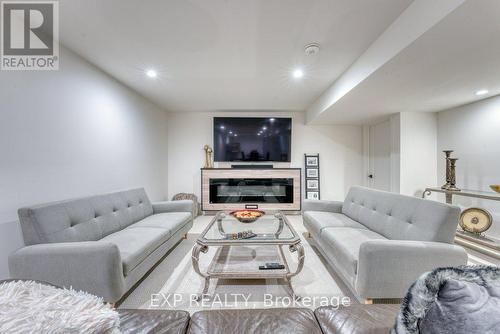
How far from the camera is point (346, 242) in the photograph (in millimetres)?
1814

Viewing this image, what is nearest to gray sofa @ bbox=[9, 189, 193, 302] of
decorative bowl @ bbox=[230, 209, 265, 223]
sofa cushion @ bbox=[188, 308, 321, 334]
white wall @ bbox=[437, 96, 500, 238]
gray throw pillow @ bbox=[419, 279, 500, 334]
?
decorative bowl @ bbox=[230, 209, 265, 223]

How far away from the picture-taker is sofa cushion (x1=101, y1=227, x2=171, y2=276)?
63.2 inches

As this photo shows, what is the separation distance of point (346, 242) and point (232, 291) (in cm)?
112

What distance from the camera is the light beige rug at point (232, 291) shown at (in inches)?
64.4

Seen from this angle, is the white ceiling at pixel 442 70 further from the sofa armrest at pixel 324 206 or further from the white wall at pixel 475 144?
the sofa armrest at pixel 324 206

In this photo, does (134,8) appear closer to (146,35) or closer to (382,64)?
(146,35)

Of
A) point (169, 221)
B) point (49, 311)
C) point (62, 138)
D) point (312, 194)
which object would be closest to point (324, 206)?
point (312, 194)

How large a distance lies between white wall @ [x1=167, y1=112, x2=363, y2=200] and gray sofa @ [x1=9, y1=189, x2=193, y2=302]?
2.39 metres

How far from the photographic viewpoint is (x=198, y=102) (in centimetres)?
403

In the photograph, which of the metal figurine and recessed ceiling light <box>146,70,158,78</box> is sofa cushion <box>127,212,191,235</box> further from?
recessed ceiling light <box>146,70,158,78</box>

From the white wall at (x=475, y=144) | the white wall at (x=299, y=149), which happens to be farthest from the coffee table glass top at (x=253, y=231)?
the white wall at (x=475, y=144)

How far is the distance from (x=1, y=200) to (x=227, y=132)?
3.44 m

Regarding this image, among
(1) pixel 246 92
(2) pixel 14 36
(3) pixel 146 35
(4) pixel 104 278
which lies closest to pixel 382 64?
(1) pixel 246 92

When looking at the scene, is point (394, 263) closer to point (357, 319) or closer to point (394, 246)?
point (394, 246)
